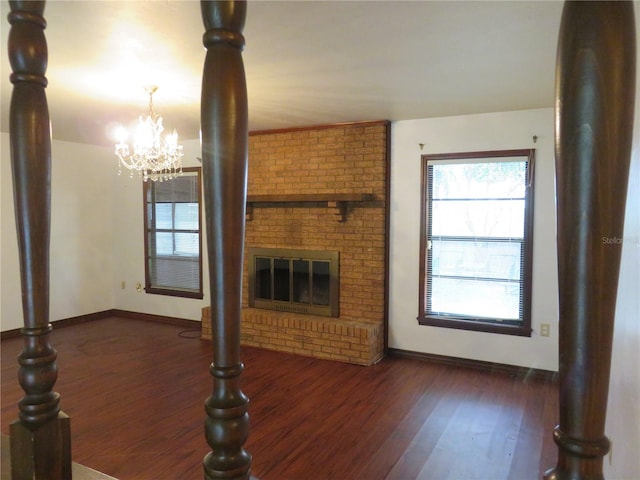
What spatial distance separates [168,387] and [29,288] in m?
3.03

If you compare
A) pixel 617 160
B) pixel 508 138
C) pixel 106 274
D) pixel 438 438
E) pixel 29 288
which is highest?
pixel 508 138

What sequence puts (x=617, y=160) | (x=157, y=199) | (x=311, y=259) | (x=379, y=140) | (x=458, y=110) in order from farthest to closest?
(x=157, y=199), (x=311, y=259), (x=379, y=140), (x=458, y=110), (x=617, y=160)

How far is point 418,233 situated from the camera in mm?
4617

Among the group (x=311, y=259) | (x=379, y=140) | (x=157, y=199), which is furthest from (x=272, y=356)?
(x=157, y=199)

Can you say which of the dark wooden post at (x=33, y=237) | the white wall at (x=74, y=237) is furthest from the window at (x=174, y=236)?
the dark wooden post at (x=33, y=237)

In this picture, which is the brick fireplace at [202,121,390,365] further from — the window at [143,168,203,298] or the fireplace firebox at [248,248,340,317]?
the window at [143,168,203,298]

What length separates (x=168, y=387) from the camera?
3865 mm

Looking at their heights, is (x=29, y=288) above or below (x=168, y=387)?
above

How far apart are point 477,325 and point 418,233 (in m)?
1.09

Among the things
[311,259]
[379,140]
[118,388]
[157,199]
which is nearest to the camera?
[118,388]

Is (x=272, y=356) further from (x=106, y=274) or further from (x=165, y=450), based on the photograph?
(x=106, y=274)

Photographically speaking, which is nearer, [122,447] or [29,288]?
[29,288]

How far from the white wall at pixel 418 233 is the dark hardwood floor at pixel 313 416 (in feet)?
0.82

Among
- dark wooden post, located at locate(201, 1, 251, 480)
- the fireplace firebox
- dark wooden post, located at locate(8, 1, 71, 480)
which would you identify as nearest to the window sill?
the fireplace firebox
